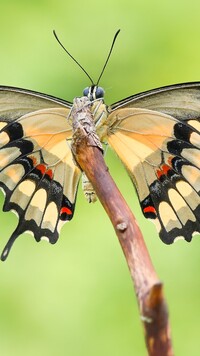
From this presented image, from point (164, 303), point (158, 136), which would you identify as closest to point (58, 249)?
point (158, 136)

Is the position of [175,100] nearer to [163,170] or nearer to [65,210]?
[163,170]

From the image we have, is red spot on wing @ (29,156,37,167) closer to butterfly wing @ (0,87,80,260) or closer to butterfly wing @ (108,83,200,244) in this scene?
butterfly wing @ (0,87,80,260)

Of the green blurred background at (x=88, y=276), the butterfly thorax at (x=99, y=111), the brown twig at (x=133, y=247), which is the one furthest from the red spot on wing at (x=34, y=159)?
the green blurred background at (x=88, y=276)

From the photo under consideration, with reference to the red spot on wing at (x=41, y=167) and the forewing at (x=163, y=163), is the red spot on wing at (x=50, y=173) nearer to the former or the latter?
the red spot on wing at (x=41, y=167)

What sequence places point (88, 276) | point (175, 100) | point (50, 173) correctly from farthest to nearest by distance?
Answer: point (88, 276)
point (50, 173)
point (175, 100)

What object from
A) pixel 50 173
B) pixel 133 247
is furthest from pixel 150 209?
pixel 133 247

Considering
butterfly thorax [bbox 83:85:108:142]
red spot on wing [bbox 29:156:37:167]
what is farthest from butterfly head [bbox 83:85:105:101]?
red spot on wing [bbox 29:156:37:167]

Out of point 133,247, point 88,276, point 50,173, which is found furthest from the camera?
point 88,276
